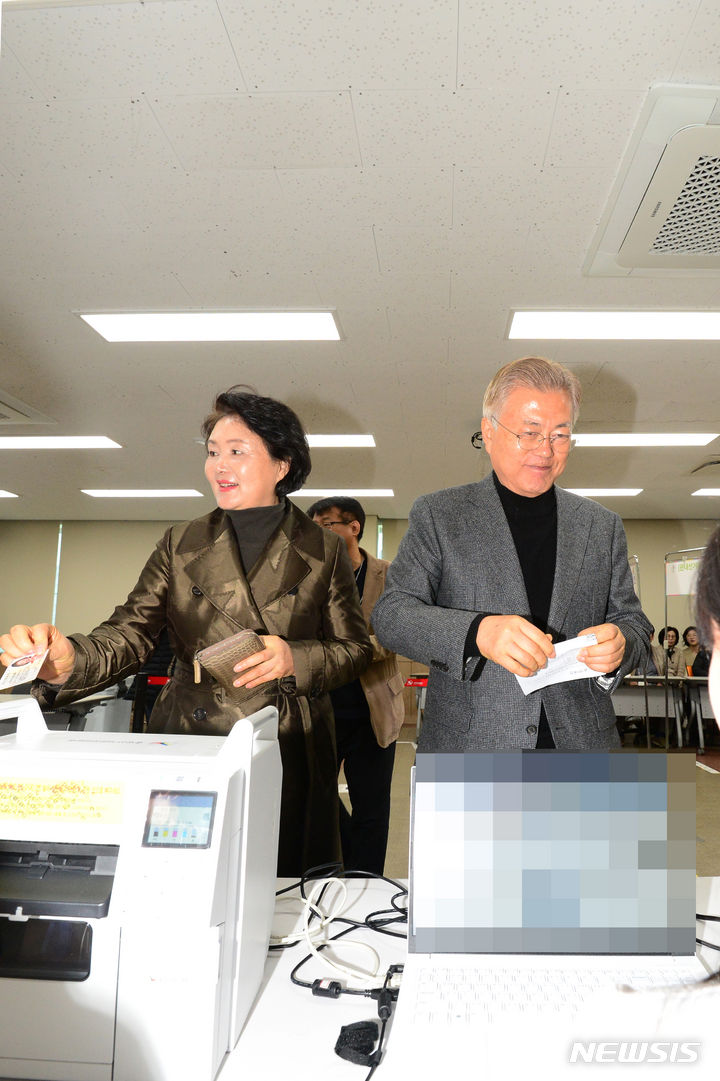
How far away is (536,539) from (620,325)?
3.05 meters

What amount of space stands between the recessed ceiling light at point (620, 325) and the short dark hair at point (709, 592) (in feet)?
12.3

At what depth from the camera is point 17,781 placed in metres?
0.93

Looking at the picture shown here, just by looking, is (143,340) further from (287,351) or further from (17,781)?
(17,781)

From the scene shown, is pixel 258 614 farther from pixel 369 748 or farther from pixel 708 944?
pixel 369 748

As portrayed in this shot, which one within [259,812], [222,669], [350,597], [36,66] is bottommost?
[259,812]

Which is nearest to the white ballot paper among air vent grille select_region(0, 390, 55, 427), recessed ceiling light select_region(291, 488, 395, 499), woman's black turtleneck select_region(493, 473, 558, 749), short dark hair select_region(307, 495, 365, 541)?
woman's black turtleneck select_region(493, 473, 558, 749)

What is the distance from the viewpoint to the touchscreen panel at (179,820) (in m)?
0.85

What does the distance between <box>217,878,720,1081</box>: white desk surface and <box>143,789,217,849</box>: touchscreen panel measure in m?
0.25

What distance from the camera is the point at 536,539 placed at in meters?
1.59

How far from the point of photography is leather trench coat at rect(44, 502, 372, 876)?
4.88ft

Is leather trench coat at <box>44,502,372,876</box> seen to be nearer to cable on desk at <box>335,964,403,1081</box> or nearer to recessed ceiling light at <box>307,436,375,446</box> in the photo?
cable on desk at <box>335,964,403,1081</box>

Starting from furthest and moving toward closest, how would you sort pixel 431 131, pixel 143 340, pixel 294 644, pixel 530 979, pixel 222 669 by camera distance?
pixel 143 340, pixel 431 131, pixel 294 644, pixel 222 669, pixel 530 979

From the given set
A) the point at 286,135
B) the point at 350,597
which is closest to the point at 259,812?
the point at 350,597

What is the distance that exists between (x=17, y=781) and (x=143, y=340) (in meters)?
3.99
